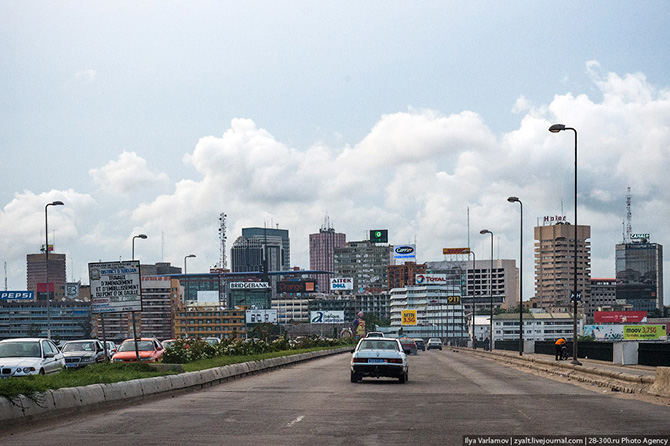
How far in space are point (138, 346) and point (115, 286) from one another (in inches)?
460

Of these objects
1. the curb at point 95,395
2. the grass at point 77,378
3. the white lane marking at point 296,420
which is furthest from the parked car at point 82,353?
the white lane marking at point 296,420

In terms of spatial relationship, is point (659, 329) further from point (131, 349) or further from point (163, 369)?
point (163, 369)

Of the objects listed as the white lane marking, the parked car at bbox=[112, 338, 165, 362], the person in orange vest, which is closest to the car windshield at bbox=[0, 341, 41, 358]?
Answer: the parked car at bbox=[112, 338, 165, 362]

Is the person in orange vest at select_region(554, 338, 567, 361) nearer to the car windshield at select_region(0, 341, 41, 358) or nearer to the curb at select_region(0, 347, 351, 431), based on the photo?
the curb at select_region(0, 347, 351, 431)

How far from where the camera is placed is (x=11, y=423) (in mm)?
14305

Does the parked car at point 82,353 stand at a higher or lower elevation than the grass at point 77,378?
lower

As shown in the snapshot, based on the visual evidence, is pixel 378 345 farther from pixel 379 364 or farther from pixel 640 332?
pixel 640 332

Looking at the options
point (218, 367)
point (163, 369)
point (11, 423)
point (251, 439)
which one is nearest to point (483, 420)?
point (251, 439)

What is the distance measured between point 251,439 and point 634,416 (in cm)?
750

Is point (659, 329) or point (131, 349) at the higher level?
point (131, 349)

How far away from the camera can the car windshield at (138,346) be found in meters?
36.5

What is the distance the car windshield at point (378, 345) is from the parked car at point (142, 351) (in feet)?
32.7

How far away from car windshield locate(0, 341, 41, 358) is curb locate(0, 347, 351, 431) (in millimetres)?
4540

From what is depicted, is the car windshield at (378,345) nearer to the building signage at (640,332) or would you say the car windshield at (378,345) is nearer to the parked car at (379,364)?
the parked car at (379,364)
